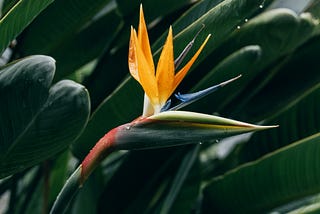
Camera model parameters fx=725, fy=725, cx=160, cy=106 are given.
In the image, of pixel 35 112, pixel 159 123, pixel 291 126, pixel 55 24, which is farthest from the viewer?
pixel 291 126

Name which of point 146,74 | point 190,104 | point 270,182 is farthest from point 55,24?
point 146,74

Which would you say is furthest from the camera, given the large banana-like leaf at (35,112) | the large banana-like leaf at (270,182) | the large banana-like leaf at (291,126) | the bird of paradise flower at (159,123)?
the large banana-like leaf at (291,126)

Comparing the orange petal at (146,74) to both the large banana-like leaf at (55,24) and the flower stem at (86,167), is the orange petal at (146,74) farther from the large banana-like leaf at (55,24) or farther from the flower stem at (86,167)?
the large banana-like leaf at (55,24)

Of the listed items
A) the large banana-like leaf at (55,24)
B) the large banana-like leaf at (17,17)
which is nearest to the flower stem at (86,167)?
the large banana-like leaf at (17,17)

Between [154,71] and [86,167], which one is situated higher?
[154,71]

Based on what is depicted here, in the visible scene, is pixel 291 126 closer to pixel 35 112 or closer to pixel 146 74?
pixel 35 112

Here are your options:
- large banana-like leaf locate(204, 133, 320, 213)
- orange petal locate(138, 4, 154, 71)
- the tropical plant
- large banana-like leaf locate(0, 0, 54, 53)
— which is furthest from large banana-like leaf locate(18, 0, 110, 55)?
orange petal locate(138, 4, 154, 71)

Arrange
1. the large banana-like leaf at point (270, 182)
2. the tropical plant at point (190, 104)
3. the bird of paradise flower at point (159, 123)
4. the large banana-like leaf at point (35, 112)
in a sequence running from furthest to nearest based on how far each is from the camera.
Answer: the large banana-like leaf at point (270, 182) < the tropical plant at point (190, 104) < the large banana-like leaf at point (35, 112) < the bird of paradise flower at point (159, 123)

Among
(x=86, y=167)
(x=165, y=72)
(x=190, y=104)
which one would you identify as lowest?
(x=190, y=104)
